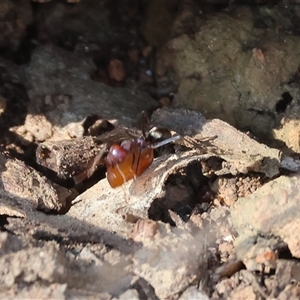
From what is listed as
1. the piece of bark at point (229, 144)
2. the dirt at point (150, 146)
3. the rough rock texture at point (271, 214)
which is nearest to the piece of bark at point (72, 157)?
the dirt at point (150, 146)

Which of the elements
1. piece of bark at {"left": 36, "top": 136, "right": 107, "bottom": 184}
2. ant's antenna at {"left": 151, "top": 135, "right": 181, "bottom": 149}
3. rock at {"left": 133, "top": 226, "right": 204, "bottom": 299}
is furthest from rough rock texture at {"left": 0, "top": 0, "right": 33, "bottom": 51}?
rock at {"left": 133, "top": 226, "right": 204, "bottom": 299}

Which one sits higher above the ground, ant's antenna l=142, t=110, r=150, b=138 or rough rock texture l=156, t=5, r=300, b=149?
rough rock texture l=156, t=5, r=300, b=149

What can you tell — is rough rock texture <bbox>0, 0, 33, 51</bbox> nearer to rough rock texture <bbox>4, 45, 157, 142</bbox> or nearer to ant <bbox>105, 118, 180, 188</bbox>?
rough rock texture <bbox>4, 45, 157, 142</bbox>

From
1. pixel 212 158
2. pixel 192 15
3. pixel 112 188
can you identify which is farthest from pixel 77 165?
pixel 192 15

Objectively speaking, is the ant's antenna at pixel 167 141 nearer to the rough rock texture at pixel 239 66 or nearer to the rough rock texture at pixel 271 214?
the rough rock texture at pixel 239 66

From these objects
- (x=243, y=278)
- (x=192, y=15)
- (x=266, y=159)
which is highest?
(x=192, y=15)

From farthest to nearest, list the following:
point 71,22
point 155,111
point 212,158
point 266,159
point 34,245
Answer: point 71,22 → point 155,111 → point 212,158 → point 266,159 → point 34,245

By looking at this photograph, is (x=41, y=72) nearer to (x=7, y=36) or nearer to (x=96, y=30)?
(x=7, y=36)

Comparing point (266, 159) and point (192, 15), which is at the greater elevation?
point (192, 15)
